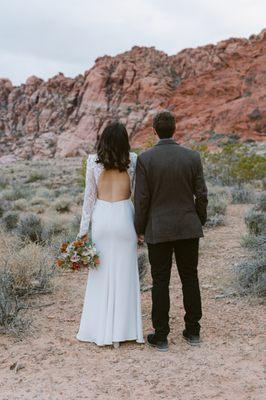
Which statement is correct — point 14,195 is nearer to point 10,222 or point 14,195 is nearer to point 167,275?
point 10,222

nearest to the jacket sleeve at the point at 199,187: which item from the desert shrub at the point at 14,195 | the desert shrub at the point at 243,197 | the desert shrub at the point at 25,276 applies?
the desert shrub at the point at 25,276

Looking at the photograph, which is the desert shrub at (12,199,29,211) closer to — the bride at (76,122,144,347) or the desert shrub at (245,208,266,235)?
the desert shrub at (245,208,266,235)

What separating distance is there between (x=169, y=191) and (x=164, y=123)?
23.7 inches

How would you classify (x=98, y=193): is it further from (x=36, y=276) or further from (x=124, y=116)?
(x=124, y=116)

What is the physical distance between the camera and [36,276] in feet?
21.6

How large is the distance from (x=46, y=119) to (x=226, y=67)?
30923 millimetres

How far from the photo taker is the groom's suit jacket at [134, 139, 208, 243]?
4.41m

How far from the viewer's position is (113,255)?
471 cm

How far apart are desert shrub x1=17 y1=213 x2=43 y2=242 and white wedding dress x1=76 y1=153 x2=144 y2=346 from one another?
4.64 metres

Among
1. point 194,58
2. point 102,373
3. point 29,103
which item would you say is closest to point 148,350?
point 102,373

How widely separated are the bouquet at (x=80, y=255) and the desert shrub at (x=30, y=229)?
4.52 m

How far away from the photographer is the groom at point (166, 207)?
14.5ft

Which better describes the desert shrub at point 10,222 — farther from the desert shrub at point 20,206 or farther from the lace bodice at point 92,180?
the lace bodice at point 92,180

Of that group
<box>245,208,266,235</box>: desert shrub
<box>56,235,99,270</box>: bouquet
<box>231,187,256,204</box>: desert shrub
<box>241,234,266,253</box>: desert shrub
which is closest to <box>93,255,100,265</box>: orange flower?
<box>56,235,99,270</box>: bouquet
